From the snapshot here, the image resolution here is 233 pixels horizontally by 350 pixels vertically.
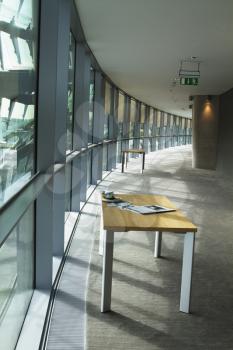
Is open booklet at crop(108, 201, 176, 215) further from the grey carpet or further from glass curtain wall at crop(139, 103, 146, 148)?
glass curtain wall at crop(139, 103, 146, 148)

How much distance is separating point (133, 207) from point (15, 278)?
1.64 m

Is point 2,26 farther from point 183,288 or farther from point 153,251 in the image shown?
point 153,251

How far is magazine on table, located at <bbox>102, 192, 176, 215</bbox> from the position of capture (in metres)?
3.87

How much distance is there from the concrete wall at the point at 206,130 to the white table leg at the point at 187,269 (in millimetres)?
13919

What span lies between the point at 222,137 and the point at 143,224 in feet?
43.1

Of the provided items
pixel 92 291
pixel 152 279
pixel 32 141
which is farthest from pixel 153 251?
pixel 32 141

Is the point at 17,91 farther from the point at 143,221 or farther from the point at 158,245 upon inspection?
the point at 158,245

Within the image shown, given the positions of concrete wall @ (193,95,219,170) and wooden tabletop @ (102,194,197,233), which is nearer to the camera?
wooden tabletop @ (102,194,197,233)

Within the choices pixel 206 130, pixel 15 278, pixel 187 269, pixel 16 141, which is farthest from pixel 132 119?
pixel 15 278

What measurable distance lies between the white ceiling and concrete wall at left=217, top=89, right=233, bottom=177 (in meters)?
3.73

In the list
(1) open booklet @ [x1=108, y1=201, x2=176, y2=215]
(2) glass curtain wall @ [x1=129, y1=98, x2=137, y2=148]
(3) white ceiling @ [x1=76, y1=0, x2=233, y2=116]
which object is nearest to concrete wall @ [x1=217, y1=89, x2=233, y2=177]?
(3) white ceiling @ [x1=76, y1=0, x2=233, y2=116]

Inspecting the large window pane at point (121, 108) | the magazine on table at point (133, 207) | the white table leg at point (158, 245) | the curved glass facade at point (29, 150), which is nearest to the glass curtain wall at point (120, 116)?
the large window pane at point (121, 108)

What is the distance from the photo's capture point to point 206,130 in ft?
55.1

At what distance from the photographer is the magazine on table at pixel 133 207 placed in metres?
3.87
